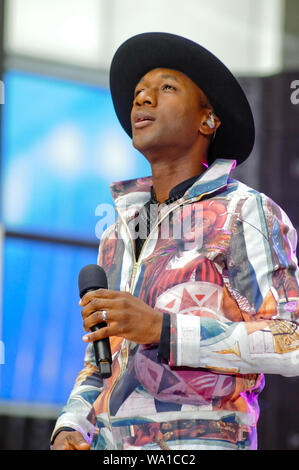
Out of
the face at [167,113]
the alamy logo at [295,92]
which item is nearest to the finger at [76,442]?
the face at [167,113]

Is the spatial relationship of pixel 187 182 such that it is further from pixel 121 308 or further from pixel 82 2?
pixel 82 2

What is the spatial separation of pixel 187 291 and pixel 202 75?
65 centimetres

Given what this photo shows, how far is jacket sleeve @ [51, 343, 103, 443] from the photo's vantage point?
1.91 meters

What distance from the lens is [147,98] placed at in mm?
2078

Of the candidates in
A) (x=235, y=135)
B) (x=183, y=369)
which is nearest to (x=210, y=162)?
(x=235, y=135)

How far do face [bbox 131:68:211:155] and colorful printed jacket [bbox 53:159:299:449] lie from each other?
158 millimetres

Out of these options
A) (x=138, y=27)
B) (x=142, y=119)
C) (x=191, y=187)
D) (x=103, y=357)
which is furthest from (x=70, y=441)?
(x=138, y=27)

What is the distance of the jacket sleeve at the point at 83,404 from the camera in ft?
6.27

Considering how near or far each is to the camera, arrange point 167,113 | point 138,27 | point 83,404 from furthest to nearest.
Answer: point 138,27, point 167,113, point 83,404

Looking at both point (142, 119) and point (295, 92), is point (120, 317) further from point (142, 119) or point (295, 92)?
point (295, 92)

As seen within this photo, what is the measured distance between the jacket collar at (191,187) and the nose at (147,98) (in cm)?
23

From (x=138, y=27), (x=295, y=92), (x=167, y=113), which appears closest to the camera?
(x=167, y=113)

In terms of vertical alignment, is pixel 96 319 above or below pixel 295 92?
below

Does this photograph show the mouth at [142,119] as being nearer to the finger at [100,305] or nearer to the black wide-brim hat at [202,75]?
the black wide-brim hat at [202,75]
